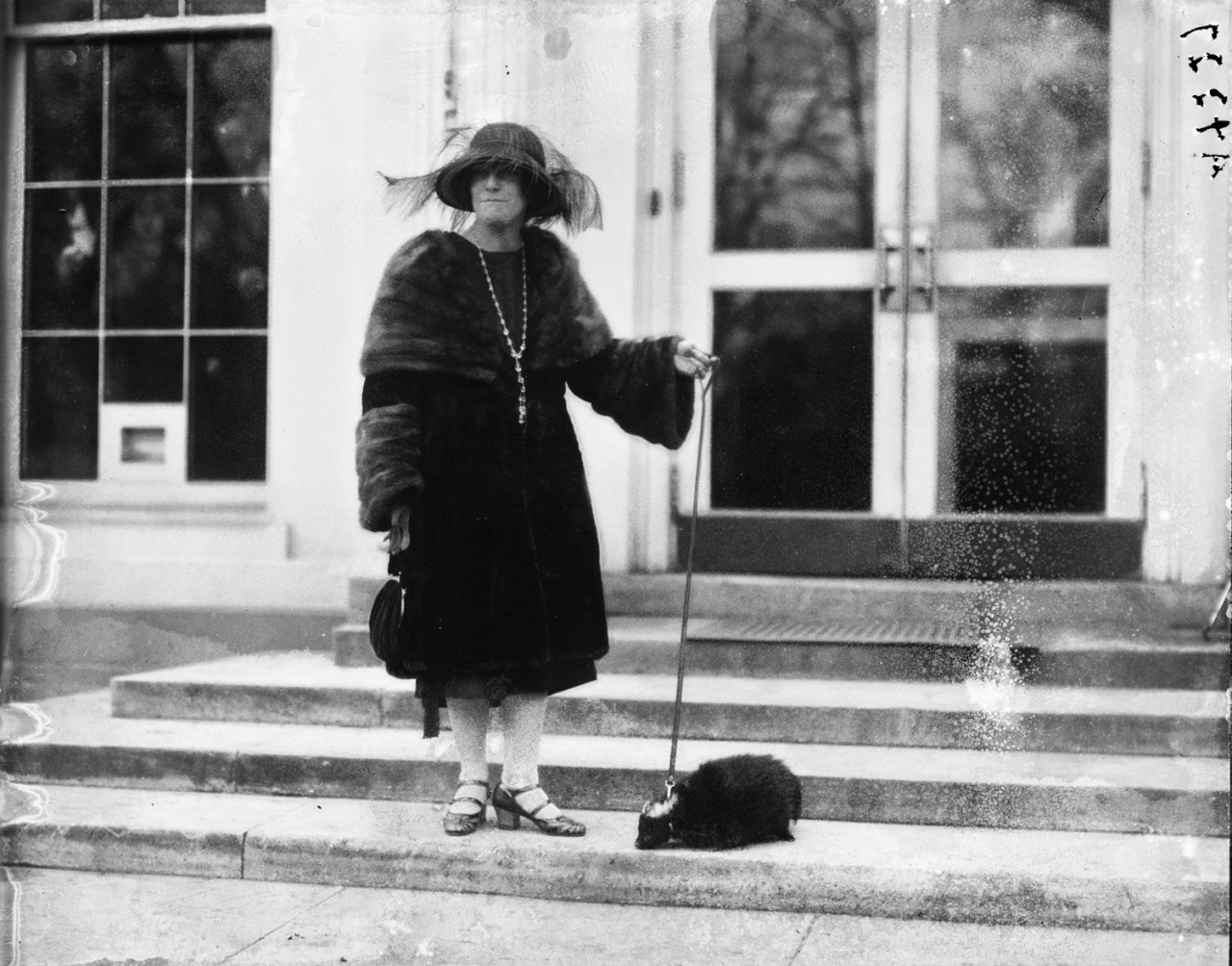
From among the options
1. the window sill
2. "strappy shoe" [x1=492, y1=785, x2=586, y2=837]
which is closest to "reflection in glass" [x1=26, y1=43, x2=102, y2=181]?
the window sill

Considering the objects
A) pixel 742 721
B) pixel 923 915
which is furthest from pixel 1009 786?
pixel 742 721

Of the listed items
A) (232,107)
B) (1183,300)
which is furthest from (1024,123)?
(232,107)

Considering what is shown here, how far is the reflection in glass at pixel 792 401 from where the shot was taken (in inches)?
151

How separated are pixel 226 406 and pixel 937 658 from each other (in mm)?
2394

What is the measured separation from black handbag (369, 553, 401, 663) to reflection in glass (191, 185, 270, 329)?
3.70ft

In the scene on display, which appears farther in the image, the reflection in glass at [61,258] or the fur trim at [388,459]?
the reflection in glass at [61,258]

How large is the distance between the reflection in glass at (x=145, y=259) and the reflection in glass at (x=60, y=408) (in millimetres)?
160

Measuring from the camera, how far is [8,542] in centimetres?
408

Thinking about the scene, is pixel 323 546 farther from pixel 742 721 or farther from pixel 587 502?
pixel 742 721

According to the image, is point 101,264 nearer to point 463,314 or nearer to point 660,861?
point 463,314

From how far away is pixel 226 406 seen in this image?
4223 millimetres

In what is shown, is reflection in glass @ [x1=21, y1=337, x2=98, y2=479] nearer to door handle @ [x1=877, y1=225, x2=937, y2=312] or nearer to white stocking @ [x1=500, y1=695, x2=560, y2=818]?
white stocking @ [x1=500, y1=695, x2=560, y2=818]

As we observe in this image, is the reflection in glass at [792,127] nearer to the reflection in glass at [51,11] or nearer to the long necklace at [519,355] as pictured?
the long necklace at [519,355]

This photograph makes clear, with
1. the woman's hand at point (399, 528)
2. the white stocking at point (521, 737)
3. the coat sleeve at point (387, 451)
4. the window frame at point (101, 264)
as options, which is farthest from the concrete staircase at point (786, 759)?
the coat sleeve at point (387, 451)
